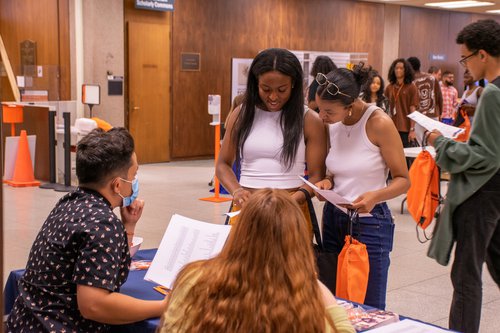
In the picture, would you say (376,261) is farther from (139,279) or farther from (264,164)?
(139,279)

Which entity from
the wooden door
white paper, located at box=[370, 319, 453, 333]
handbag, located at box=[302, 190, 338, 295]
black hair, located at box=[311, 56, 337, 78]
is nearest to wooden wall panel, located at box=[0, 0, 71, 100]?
the wooden door

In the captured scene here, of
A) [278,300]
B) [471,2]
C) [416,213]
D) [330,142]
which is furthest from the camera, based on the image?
[471,2]

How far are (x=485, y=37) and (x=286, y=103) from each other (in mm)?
884

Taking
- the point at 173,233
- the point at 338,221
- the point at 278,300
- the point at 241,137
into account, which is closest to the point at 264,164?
the point at 241,137

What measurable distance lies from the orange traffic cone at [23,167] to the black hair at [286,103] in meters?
6.33

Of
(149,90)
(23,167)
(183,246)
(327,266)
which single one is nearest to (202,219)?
(23,167)

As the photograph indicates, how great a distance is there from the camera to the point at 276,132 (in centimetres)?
290

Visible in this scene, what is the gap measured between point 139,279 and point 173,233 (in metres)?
0.23

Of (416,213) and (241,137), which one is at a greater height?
(241,137)

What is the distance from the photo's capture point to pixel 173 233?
8.18 ft

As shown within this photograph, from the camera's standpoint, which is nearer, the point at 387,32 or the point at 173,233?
the point at 173,233

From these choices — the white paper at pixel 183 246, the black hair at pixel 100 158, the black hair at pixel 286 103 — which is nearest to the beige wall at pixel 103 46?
the black hair at pixel 286 103

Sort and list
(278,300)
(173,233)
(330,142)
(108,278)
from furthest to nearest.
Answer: (330,142) < (173,233) < (108,278) < (278,300)

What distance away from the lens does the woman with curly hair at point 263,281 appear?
1.47m
